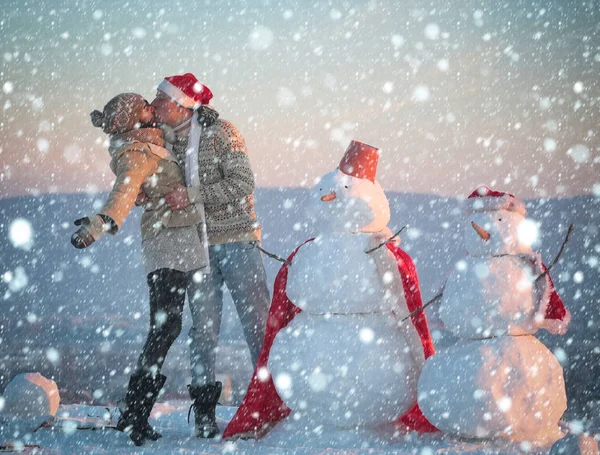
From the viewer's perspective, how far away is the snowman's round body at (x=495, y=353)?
2.51m

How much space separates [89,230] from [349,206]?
3.59 feet

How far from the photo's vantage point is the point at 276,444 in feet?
8.88

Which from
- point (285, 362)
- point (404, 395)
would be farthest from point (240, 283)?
point (404, 395)

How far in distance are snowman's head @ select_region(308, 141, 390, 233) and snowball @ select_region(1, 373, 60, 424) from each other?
1722 mm

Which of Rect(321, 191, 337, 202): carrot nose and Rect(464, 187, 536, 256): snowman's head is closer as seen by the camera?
Rect(464, 187, 536, 256): snowman's head

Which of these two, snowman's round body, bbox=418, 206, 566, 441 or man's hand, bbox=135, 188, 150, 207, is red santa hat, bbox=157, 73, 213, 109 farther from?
snowman's round body, bbox=418, 206, 566, 441

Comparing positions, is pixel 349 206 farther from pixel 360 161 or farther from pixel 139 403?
pixel 139 403

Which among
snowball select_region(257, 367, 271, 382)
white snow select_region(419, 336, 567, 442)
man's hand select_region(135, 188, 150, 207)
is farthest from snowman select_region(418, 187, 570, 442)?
man's hand select_region(135, 188, 150, 207)

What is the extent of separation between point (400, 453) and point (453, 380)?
0.35 metres

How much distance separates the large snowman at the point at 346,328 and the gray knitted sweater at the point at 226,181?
279 mm

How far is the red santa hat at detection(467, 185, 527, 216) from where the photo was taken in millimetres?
2746

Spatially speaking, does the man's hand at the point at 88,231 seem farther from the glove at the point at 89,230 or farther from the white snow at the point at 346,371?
the white snow at the point at 346,371

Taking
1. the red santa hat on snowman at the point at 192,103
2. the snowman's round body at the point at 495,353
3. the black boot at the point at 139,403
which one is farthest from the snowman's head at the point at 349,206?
the black boot at the point at 139,403

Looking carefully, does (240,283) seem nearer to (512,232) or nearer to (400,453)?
(400,453)
